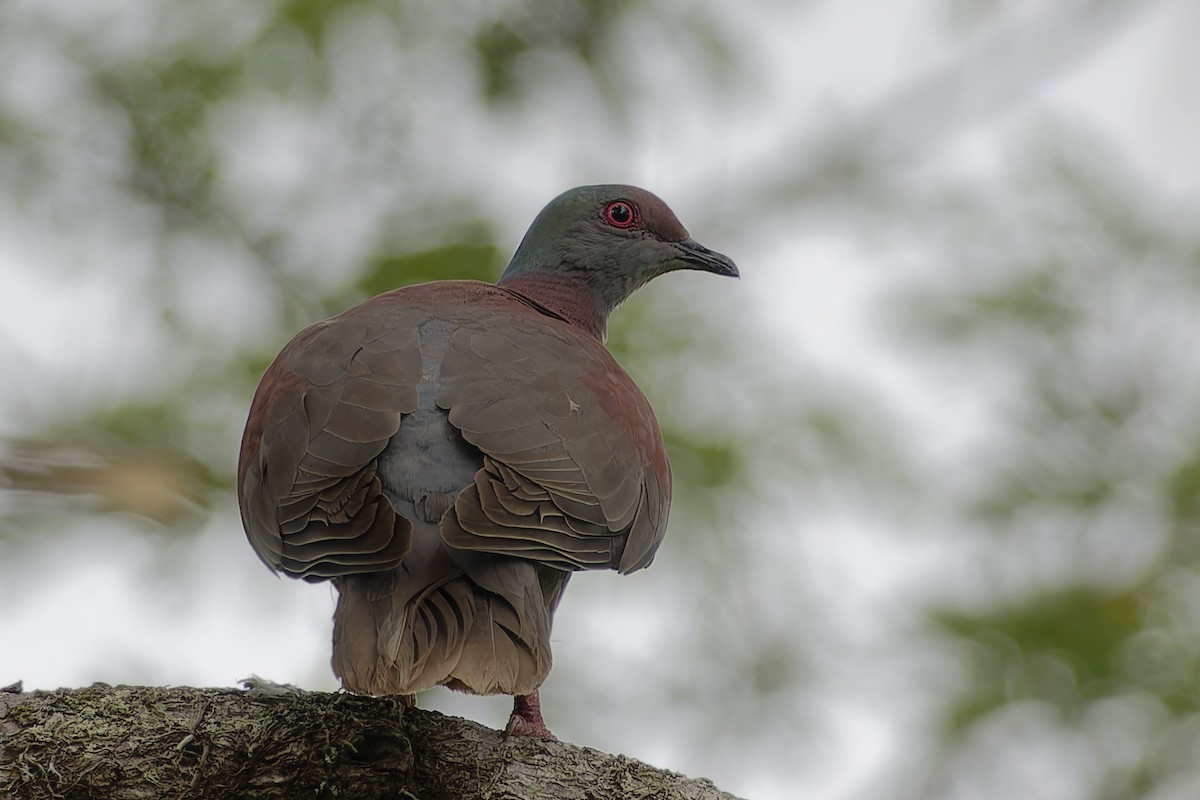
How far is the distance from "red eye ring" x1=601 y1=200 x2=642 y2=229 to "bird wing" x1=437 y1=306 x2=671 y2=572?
5.44 ft

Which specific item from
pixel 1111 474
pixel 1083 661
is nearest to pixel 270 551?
pixel 1083 661

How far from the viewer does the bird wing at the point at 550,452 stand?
12.6ft

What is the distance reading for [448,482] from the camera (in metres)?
4.00

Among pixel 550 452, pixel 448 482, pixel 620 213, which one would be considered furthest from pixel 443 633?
pixel 620 213

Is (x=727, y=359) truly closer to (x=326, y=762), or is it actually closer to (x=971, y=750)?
(x=971, y=750)

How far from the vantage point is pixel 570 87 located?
819 centimetres

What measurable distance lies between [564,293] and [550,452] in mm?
2187

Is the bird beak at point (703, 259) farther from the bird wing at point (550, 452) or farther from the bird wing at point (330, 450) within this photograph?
the bird wing at point (330, 450)

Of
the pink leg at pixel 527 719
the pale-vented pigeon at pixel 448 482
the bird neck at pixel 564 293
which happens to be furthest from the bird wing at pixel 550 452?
the bird neck at pixel 564 293

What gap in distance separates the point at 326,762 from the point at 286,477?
0.80 m

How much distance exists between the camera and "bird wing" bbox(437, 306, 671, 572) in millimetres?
3850

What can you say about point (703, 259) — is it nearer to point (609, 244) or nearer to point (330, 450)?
point (609, 244)

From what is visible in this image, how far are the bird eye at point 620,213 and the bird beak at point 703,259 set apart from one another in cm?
24

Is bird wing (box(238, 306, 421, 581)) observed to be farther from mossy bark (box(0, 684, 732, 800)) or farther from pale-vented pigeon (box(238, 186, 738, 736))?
mossy bark (box(0, 684, 732, 800))
